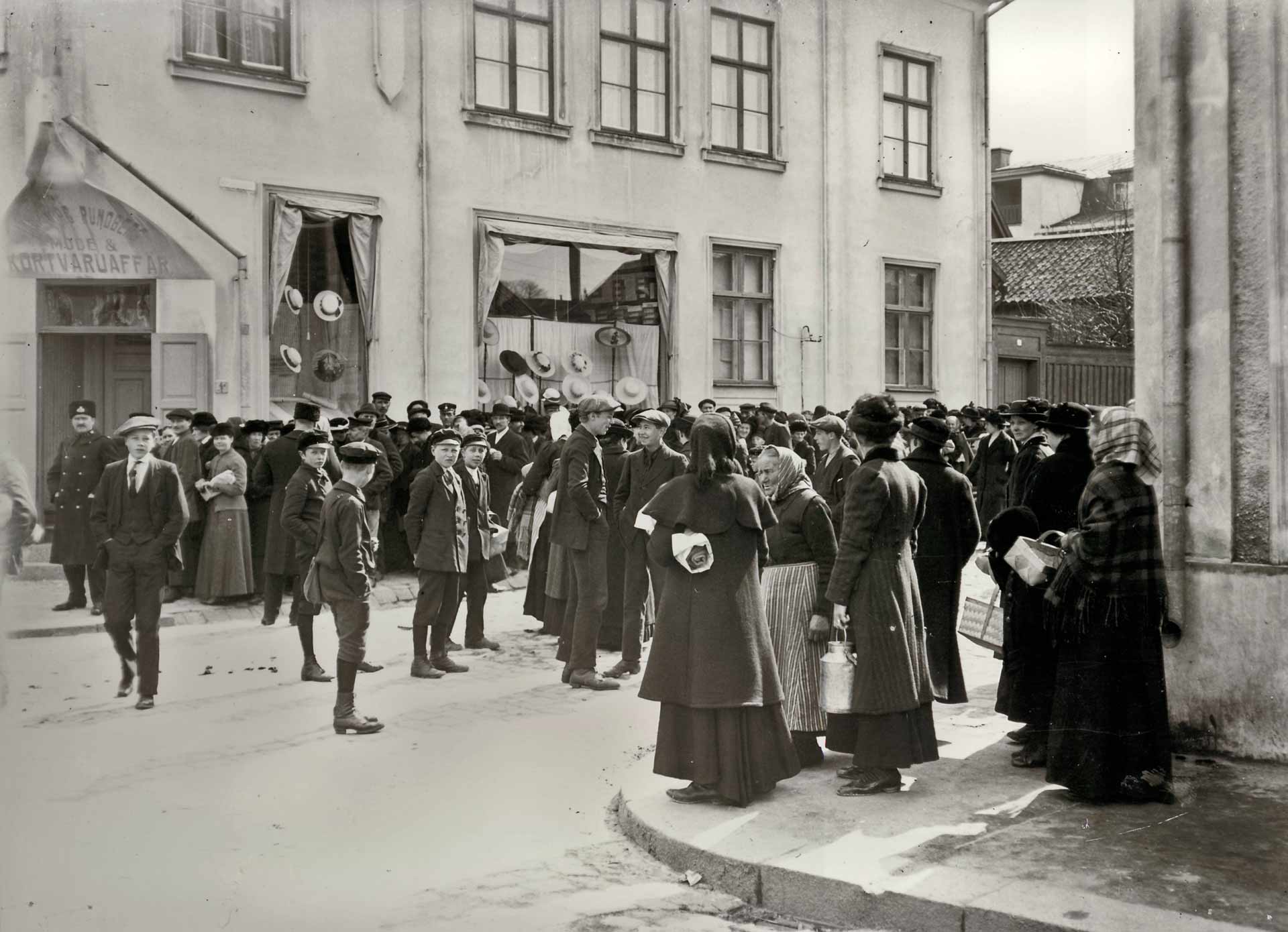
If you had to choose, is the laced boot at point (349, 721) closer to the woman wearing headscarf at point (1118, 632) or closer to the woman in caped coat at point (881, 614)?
the woman in caped coat at point (881, 614)

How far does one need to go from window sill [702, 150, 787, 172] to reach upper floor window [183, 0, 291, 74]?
345 inches

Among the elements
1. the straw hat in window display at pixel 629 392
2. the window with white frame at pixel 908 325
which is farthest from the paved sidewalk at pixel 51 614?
the window with white frame at pixel 908 325

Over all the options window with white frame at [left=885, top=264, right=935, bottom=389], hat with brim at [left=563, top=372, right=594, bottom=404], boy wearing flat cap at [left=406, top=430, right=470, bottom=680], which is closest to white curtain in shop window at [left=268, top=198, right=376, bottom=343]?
boy wearing flat cap at [left=406, top=430, right=470, bottom=680]

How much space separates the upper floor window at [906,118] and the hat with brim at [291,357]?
1140cm

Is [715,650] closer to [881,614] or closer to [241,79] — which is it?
[881,614]

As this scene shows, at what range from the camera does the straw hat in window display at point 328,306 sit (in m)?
8.72

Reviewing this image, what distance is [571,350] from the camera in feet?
51.2

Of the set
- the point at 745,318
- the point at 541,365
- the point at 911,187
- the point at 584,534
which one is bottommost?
the point at 584,534

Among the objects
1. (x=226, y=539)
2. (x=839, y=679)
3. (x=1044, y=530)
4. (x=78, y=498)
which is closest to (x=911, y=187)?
(x=226, y=539)

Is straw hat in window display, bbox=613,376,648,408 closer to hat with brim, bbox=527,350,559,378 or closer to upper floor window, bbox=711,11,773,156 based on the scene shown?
hat with brim, bbox=527,350,559,378

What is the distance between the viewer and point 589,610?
26.6ft

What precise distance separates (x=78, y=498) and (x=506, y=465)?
282 inches

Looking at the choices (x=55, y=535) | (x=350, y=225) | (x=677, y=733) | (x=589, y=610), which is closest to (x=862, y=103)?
(x=350, y=225)

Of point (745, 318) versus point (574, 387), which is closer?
point (574, 387)
